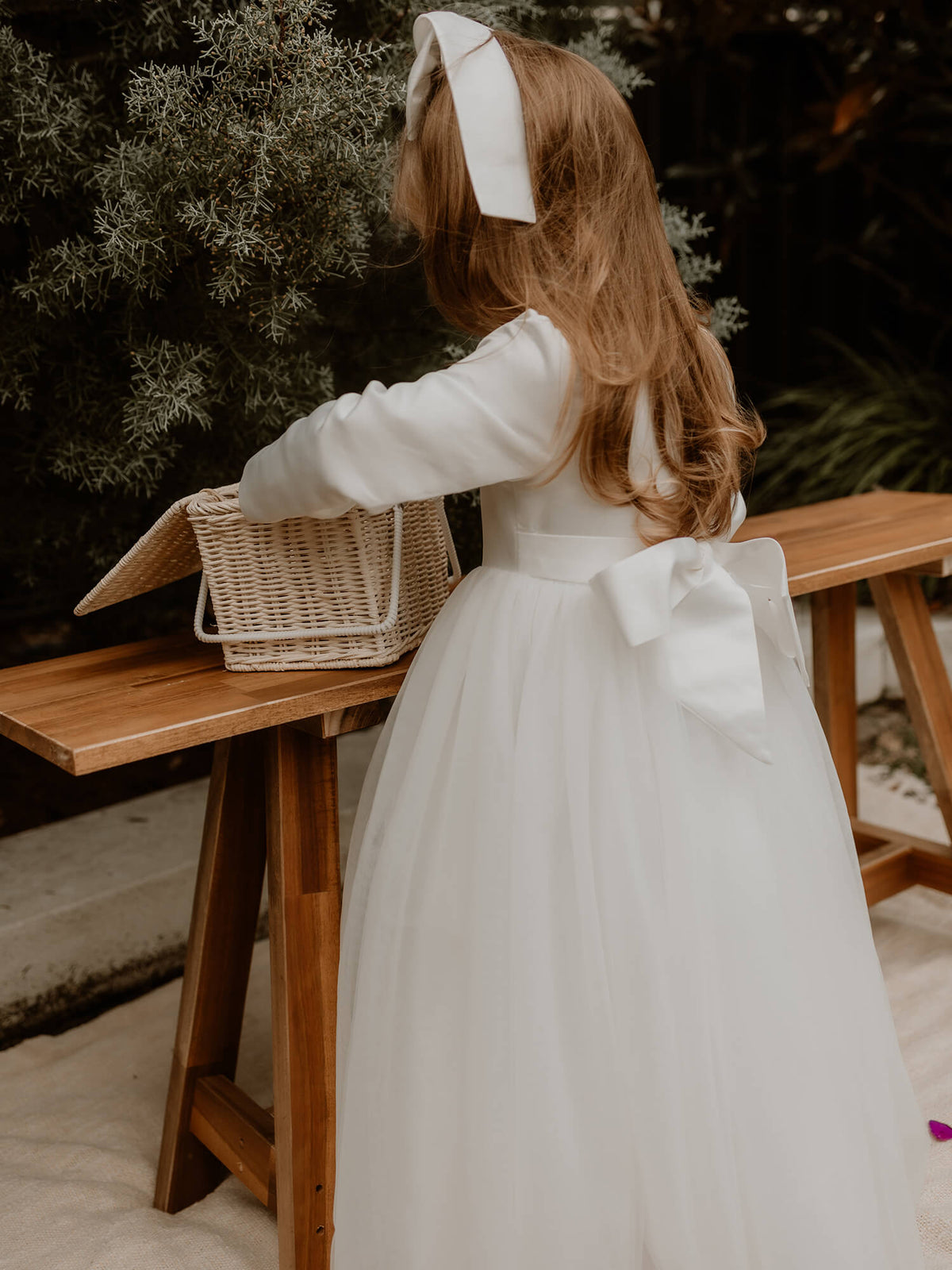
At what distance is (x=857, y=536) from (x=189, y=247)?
4.16 feet

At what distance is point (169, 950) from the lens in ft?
8.02

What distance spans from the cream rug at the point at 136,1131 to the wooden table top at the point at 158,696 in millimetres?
752

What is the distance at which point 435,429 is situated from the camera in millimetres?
1289

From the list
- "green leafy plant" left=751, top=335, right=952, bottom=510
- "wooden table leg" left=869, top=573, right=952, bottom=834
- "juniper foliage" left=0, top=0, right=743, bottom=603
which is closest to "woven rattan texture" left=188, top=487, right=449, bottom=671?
"juniper foliage" left=0, top=0, right=743, bottom=603

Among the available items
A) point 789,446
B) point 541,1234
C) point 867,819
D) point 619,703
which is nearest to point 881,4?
point 789,446

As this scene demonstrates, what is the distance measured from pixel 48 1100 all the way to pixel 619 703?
53.2 inches

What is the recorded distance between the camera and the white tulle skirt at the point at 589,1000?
1308 millimetres

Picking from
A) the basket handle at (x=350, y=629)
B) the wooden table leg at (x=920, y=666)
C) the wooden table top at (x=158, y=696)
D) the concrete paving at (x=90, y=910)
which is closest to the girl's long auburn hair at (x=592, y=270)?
the basket handle at (x=350, y=629)

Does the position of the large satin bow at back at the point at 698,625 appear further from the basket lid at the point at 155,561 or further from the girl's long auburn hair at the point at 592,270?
the basket lid at the point at 155,561

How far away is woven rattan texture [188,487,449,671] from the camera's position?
141 cm

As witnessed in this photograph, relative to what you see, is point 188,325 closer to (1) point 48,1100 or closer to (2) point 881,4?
(1) point 48,1100

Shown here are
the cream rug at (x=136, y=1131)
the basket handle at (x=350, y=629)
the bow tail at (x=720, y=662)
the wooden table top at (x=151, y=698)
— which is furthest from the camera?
the cream rug at (x=136, y=1131)

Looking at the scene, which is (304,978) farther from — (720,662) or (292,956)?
(720,662)

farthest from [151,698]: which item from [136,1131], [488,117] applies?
[136,1131]
